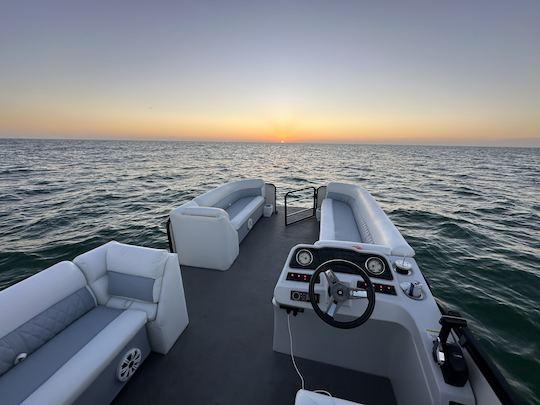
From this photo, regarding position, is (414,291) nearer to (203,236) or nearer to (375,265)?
(375,265)

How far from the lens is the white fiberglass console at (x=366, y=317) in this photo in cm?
174

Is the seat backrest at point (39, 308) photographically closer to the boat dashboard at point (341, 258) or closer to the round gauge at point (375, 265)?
the boat dashboard at point (341, 258)

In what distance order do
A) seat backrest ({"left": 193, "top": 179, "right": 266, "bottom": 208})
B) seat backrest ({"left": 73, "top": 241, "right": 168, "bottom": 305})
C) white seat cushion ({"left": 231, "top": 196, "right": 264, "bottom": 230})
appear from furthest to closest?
seat backrest ({"left": 193, "top": 179, "right": 266, "bottom": 208}) → white seat cushion ({"left": 231, "top": 196, "right": 264, "bottom": 230}) → seat backrest ({"left": 73, "top": 241, "right": 168, "bottom": 305})

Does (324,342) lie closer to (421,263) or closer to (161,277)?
(161,277)

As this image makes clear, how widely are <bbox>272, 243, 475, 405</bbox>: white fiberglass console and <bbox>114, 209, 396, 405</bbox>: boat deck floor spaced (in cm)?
16

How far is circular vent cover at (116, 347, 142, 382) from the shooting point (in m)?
2.20

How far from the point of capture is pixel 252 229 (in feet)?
20.3

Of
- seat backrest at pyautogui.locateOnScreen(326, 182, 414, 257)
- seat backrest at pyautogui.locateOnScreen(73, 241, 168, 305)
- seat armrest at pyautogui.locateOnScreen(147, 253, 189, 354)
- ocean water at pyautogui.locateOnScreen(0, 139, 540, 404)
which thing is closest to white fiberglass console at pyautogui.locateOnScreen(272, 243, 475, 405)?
seat backrest at pyautogui.locateOnScreen(326, 182, 414, 257)

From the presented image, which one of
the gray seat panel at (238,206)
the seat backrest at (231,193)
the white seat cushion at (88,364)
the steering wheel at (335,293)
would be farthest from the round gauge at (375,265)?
the gray seat panel at (238,206)

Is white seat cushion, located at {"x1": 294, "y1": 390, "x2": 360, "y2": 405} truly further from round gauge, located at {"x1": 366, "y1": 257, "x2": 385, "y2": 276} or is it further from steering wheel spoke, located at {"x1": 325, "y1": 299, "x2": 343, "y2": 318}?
round gauge, located at {"x1": 366, "y1": 257, "x2": 385, "y2": 276}

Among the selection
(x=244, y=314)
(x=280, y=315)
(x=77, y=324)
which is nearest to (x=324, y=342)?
(x=280, y=315)

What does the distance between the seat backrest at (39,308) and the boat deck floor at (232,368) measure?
0.91 meters

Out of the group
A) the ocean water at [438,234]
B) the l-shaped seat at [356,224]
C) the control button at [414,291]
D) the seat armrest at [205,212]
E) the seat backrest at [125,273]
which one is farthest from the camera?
the ocean water at [438,234]

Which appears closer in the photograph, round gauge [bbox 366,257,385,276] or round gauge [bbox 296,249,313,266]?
round gauge [bbox 366,257,385,276]
